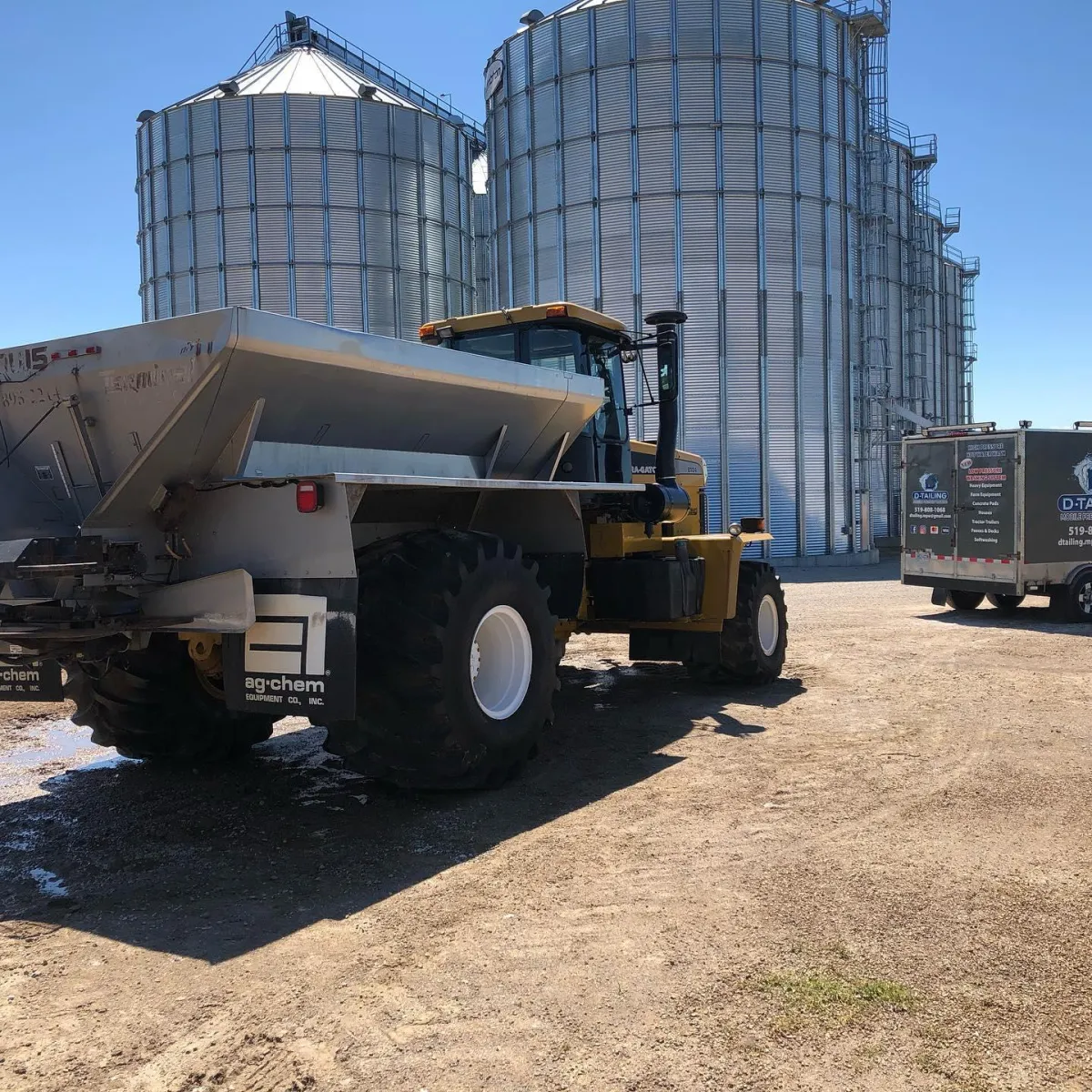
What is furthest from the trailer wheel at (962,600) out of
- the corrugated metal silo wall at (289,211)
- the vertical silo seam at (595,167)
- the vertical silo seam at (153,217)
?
the vertical silo seam at (153,217)

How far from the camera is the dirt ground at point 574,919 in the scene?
10.00ft

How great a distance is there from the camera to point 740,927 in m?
3.92

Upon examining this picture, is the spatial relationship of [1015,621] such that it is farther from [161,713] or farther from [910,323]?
[910,323]

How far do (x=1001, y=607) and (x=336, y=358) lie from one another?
13204 millimetres

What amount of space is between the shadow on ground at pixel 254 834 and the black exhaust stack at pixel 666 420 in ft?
6.47

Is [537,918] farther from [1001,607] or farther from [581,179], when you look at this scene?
[581,179]

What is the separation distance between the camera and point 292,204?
27516 mm

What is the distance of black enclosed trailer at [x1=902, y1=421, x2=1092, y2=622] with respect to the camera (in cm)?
1441

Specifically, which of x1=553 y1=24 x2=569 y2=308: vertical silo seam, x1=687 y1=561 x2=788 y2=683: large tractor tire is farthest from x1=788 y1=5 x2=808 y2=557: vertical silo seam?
x1=687 y1=561 x2=788 y2=683: large tractor tire

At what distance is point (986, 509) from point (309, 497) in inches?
489

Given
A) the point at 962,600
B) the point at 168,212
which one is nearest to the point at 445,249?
the point at 168,212

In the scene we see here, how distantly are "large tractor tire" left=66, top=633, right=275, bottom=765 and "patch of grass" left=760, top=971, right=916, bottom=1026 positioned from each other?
4.16 m

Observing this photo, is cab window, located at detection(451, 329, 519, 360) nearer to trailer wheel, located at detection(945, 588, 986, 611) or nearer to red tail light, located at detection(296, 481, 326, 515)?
red tail light, located at detection(296, 481, 326, 515)

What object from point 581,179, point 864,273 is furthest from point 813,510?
point 581,179
